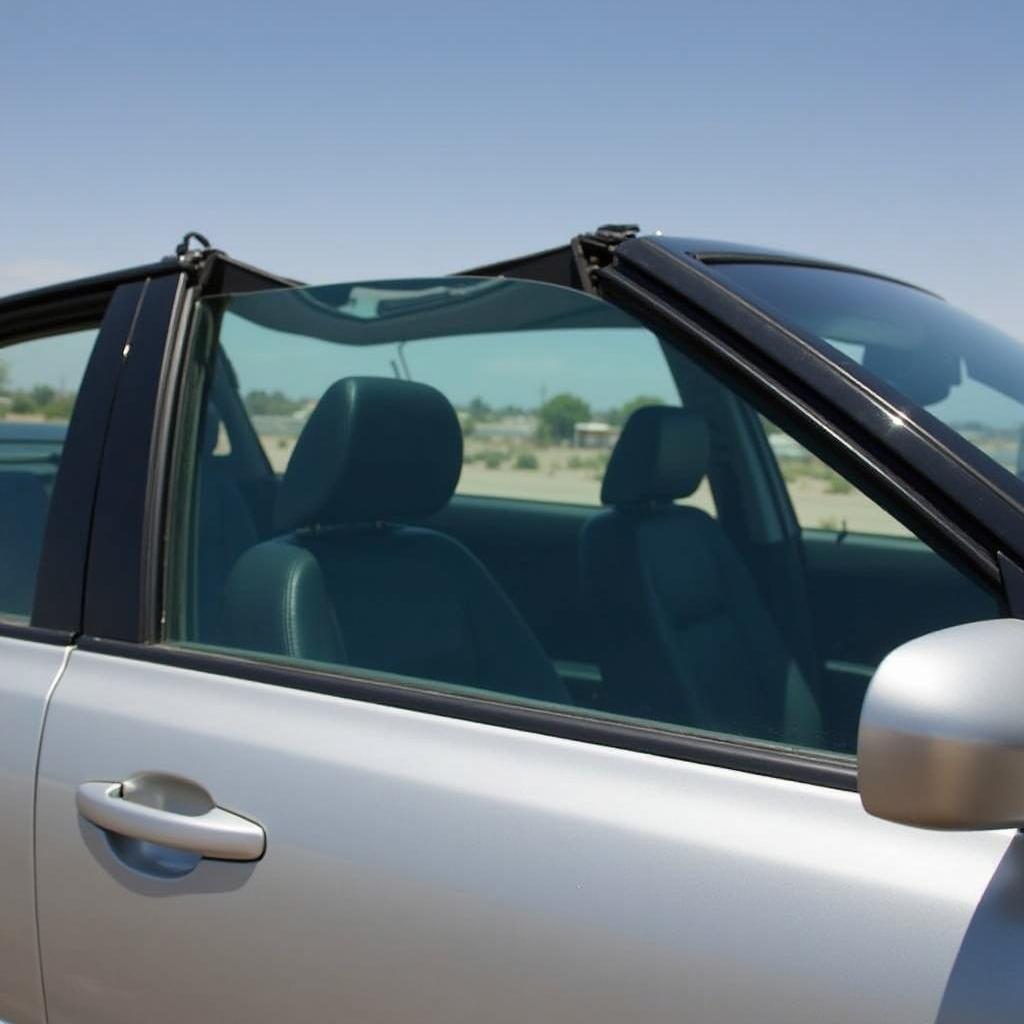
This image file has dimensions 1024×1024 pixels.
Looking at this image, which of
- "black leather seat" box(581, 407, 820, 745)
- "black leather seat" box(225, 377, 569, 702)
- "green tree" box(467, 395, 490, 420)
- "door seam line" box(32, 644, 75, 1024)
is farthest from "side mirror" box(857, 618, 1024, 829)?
"green tree" box(467, 395, 490, 420)

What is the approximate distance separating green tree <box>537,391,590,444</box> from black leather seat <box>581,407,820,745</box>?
0.49 ft

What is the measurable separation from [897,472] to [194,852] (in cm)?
90

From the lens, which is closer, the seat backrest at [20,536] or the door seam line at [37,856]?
the door seam line at [37,856]

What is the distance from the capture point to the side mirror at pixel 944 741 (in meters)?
0.99

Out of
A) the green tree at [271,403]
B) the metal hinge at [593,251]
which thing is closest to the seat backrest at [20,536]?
the green tree at [271,403]

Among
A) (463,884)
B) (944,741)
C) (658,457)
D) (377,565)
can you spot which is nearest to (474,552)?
(377,565)

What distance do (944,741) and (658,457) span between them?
1.54 m

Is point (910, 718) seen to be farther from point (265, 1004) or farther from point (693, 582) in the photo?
point (693, 582)

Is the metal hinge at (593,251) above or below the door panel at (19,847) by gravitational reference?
above

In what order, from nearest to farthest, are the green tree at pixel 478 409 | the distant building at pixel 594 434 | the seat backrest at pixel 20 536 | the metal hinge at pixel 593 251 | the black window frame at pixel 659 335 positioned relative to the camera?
1. the black window frame at pixel 659 335
2. the metal hinge at pixel 593 251
3. the seat backrest at pixel 20 536
4. the green tree at pixel 478 409
5. the distant building at pixel 594 434

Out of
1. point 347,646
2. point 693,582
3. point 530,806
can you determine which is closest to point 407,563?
point 347,646

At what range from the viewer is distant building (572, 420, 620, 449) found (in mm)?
2705

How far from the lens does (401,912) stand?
1.33 metres

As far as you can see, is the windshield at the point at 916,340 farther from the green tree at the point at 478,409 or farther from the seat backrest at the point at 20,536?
the seat backrest at the point at 20,536
